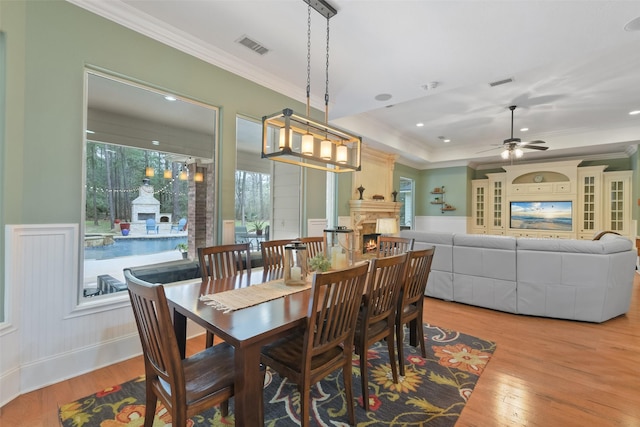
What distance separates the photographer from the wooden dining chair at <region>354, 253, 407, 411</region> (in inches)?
73.9

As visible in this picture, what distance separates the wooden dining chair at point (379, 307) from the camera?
1.88 meters

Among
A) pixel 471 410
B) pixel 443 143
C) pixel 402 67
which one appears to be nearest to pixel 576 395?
pixel 471 410

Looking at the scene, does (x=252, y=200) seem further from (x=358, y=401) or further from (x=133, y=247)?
(x=358, y=401)

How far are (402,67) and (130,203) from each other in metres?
3.08

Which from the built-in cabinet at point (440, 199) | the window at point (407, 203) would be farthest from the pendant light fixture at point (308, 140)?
the built-in cabinet at point (440, 199)

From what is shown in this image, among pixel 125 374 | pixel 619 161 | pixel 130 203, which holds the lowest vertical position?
pixel 125 374

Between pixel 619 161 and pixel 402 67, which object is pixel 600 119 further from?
pixel 402 67

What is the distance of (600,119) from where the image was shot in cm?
536

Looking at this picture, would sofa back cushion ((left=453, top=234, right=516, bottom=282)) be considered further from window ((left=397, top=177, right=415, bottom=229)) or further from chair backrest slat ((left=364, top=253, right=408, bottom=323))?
window ((left=397, top=177, right=415, bottom=229))

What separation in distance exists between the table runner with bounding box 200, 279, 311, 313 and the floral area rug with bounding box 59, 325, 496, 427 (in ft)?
2.47

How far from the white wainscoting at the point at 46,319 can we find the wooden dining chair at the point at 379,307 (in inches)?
82.3

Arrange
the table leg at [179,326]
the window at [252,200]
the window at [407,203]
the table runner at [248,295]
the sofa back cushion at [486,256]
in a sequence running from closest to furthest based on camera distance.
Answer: the table runner at [248,295]
the table leg at [179,326]
the window at [252,200]
the sofa back cushion at [486,256]
the window at [407,203]

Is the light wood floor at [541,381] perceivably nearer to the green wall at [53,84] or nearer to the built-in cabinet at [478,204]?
the green wall at [53,84]

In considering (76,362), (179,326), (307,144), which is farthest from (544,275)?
(76,362)
